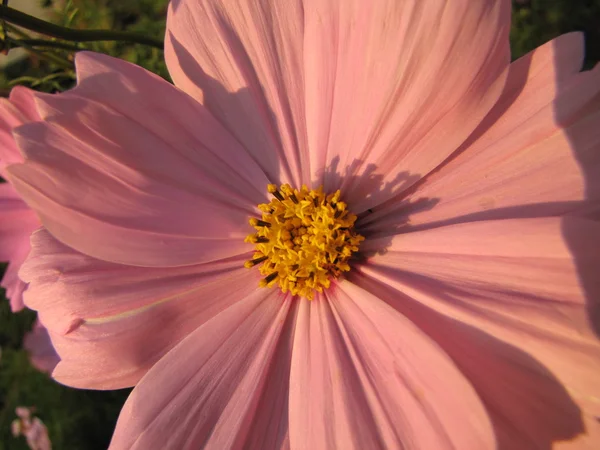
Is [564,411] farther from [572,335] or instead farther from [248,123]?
[248,123]

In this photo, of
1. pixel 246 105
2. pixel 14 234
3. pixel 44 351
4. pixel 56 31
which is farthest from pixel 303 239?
pixel 44 351

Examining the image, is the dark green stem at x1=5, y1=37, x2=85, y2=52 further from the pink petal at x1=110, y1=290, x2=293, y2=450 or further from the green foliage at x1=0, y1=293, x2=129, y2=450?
the green foliage at x1=0, y1=293, x2=129, y2=450

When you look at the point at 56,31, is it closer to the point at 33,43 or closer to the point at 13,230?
the point at 33,43

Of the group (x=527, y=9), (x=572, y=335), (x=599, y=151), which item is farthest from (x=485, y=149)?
(x=527, y=9)

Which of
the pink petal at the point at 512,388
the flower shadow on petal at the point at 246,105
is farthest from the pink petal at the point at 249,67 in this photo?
the pink petal at the point at 512,388

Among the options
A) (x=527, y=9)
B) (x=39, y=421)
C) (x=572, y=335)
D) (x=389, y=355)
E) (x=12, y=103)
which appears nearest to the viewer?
(x=572, y=335)

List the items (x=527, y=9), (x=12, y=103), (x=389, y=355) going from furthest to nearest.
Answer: (x=527, y=9)
(x=12, y=103)
(x=389, y=355)
